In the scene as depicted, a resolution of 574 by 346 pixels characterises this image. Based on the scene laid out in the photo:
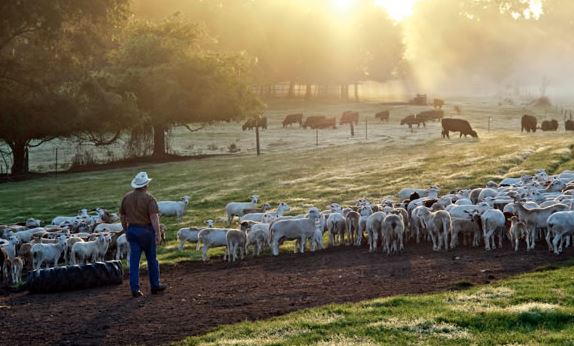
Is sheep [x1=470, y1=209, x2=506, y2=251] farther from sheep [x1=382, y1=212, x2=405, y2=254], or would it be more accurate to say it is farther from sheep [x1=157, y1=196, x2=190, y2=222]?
sheep [x1=157, y1=196, x2=190, y2=222]

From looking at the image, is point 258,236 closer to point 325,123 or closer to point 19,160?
point 19,160

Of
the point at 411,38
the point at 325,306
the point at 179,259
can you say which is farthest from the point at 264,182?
the point at 411,38

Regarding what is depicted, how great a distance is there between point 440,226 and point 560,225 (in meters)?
3.26

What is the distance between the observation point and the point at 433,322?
12680 mm

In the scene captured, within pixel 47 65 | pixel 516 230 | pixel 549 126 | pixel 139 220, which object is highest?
pixel 47 65

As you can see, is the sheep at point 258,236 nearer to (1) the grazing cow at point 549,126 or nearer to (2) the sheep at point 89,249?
(2) the sheep at point 89,249

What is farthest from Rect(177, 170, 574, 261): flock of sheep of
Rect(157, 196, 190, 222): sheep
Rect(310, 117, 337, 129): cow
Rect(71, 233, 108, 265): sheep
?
Rect(310, 117, 337, 129): cow

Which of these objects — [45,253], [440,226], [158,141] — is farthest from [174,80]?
[440,226]

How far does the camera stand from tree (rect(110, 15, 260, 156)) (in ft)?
188

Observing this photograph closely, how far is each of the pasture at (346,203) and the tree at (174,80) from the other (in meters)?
4.31

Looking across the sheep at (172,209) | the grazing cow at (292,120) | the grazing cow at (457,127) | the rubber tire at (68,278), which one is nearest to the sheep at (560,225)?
the rubber tire at (68,278)

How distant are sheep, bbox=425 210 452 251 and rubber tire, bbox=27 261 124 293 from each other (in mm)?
8408

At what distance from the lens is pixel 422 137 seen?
65250mm

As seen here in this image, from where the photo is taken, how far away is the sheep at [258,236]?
22.0m
